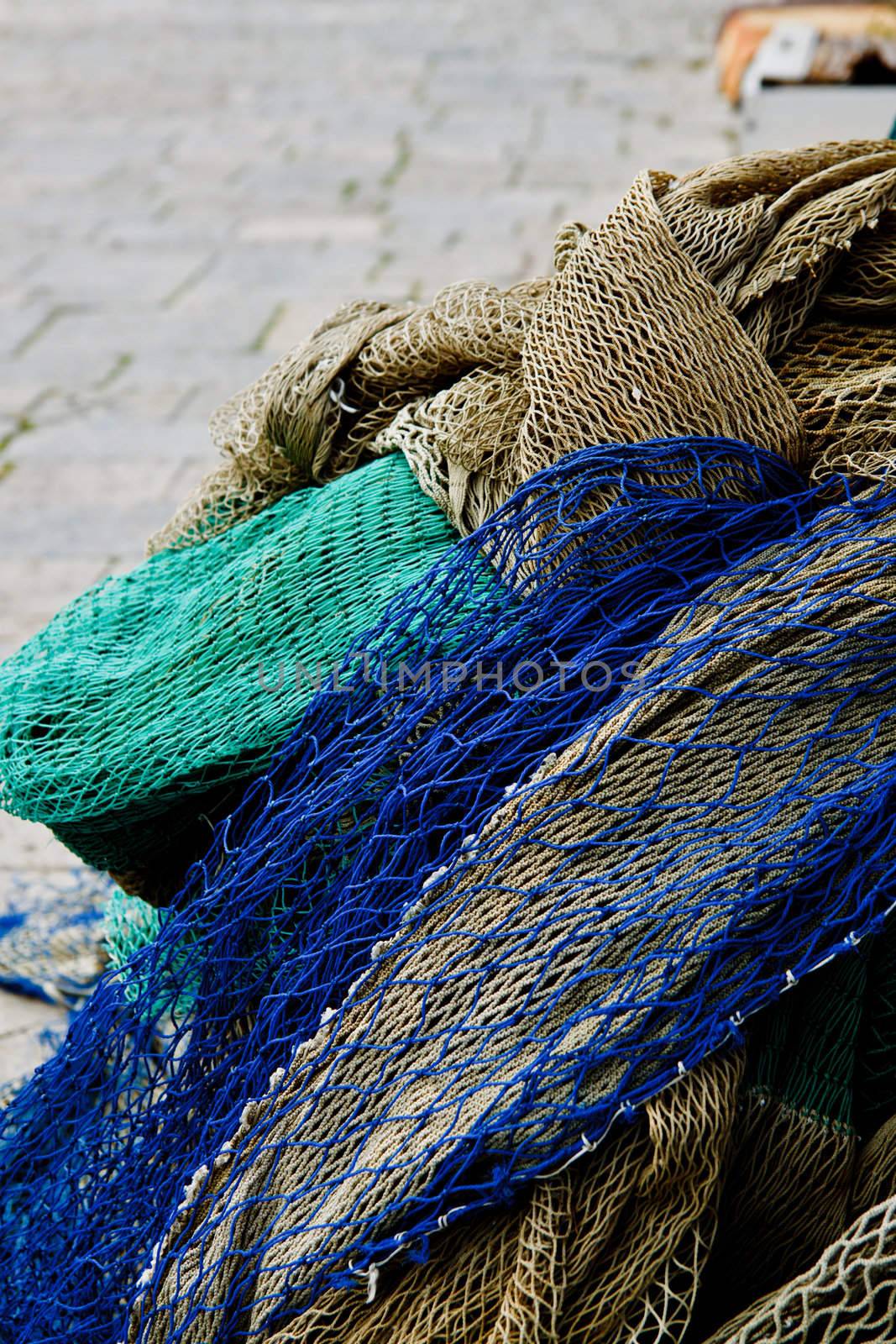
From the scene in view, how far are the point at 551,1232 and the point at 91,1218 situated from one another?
63cm

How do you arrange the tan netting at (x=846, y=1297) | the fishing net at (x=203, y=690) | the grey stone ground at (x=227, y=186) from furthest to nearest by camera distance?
1. the grey stone ground at (x=227, y=186)
2. the fishing net at (x=203, y=690)
3. the tan netting at (x=846, y=1297)

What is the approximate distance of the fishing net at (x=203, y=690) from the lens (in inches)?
61.4

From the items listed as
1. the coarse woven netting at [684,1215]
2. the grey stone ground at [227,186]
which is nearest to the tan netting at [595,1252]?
the coarse woven netting at [684,1215]

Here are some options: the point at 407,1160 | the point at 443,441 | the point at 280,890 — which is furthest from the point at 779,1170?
the point at 443,441

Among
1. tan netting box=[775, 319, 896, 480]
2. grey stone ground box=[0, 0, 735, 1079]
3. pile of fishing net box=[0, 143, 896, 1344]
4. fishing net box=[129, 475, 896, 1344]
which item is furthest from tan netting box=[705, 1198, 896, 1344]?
grey stone ground box=[0, 0, 735, 1079]

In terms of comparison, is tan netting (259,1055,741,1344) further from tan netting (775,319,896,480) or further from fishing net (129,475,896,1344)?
tan netting (775,319,896,480)

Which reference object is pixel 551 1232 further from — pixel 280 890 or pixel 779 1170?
pixel 280 890

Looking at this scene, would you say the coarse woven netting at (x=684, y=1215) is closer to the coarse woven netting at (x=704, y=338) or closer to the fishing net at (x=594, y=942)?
the fishing net at (x=594, y=942)

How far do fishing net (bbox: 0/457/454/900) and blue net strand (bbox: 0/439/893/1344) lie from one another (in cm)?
8

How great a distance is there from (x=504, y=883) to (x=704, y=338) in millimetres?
623

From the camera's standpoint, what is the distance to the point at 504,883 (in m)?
1.30

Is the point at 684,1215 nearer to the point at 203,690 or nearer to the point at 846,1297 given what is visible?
the point at 846,1297

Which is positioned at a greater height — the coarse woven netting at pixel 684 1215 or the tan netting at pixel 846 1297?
the coarse woven netting at pixel 684 1215

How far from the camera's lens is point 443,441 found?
1605 millimetres
